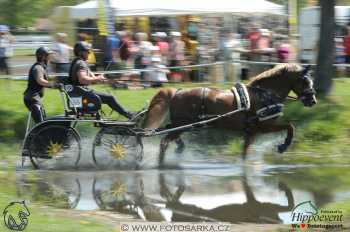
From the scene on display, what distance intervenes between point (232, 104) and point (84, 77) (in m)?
2.29

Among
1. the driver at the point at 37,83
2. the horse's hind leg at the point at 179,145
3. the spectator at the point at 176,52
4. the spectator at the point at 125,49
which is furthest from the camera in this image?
the spectator at the point at 125,49

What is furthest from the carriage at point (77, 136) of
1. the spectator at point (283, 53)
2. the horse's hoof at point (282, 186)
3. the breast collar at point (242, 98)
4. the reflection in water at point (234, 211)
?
the spectator at point (283, 53)

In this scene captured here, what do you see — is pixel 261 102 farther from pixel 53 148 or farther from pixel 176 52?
pixel 176 52

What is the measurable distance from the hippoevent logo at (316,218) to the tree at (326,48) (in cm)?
683

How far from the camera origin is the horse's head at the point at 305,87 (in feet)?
40.1

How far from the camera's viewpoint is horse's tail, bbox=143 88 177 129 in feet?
38.9

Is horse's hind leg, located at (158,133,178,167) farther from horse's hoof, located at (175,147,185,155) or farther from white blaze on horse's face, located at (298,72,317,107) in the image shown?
white blaze on horse's face, located at (298,72,317,107)

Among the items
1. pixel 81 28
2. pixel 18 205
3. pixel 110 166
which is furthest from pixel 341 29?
pixel 18 205

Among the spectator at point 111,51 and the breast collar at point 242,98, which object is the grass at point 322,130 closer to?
the breast collar at point 242,98

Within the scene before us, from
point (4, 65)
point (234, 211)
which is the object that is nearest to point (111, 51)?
point (4, 65)

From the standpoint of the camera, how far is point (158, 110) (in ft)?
39.0

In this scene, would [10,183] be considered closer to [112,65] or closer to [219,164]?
[219,164]

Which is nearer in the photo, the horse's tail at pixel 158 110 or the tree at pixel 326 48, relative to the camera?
the horse's tail at pixel 158 110

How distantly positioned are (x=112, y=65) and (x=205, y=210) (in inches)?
446
